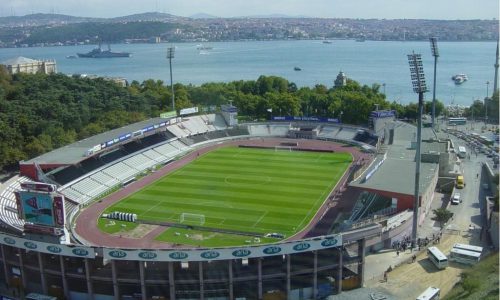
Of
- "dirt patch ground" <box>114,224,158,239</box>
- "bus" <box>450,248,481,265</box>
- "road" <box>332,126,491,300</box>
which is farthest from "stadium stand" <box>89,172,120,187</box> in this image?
"bus" <box>450,248,481,265</box>

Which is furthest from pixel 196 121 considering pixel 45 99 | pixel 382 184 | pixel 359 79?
pixel 359 79

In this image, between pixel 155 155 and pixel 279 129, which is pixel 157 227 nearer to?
pixel 155 155

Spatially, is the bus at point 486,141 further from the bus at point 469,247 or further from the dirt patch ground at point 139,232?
the dirt patch ground at point 139,232

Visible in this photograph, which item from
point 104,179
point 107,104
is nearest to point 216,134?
point 107,104

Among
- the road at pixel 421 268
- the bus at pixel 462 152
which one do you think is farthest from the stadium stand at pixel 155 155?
the bus at pixel 462 152

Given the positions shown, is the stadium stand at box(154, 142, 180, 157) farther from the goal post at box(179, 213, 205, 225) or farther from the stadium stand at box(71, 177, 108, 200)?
the goal post at box(179, 213, 205, 225)

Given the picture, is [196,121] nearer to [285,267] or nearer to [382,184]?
[382,184]
